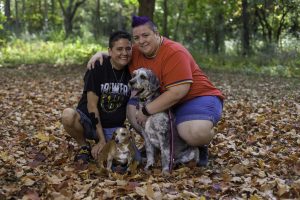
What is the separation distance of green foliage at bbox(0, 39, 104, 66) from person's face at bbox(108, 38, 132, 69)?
1265 centimetres

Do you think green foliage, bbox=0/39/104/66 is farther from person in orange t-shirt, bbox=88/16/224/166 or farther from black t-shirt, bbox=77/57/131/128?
person in orange t-shirt, bbox=88/16/224/166

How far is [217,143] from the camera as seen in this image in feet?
21.4

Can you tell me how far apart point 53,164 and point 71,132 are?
47 cm

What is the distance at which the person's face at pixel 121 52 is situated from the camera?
5121 mm

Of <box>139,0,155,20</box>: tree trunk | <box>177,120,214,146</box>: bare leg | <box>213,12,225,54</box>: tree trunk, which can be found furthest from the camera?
<box>213,12,225,54</box>: tree trunk

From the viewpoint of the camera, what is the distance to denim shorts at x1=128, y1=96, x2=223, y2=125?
5.15 m

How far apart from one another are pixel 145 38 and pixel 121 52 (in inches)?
15.9

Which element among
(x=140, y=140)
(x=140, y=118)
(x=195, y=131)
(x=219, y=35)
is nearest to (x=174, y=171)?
(x=195, y=131)

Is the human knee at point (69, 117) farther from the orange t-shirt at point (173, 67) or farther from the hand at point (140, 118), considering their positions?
the orange t-shirt at point (173, 67)

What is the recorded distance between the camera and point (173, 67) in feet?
16.1

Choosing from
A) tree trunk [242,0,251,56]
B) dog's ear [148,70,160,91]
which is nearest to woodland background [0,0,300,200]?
dog's ear [148,70,160,91]

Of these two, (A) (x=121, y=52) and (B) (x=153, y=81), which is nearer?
(B) (x=153, y=81)

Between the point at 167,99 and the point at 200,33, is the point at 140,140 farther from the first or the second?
the point at 200,33

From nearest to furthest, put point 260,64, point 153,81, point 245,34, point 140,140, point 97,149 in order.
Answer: point 153,81 → point 97,149 → point 140,140 → point 260,64 → point 245,34
